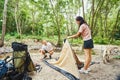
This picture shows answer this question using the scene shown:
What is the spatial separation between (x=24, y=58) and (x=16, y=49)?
1.05ft

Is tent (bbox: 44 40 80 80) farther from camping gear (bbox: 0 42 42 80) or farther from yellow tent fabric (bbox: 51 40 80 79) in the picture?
camping gear (bbox: 0 42 42 80)

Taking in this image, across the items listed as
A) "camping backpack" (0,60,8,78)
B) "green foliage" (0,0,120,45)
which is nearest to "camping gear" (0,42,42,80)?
"camping backpack" (0,60,8,78)

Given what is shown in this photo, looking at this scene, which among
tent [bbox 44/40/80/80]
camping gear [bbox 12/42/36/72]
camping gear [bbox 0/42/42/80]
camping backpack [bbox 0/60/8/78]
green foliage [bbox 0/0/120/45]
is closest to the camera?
camping backpack [bbox 0/60/8/78]

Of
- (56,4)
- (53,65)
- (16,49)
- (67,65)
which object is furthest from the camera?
(56,4)

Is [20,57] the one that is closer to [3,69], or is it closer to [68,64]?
[3,69]

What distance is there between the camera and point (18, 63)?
559cm

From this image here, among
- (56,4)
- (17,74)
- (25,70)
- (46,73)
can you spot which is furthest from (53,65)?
(56,4)

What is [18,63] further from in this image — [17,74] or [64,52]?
[64,52]

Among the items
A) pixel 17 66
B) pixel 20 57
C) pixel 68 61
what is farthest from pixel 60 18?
pixel 17 66

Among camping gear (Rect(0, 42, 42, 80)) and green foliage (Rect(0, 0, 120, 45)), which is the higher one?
green foliage (Rect(0, 0, 120, 45))

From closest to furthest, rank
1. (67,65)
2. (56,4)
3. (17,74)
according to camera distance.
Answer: (17,74) < (67,65) < (56,4)

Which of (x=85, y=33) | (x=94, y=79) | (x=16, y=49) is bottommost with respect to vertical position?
(x=94, y=79)

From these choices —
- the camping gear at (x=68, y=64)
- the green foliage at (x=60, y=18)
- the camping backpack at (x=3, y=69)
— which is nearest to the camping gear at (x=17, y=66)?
the camping backpack at (x=3, y=69)

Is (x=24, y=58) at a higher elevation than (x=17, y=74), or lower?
higher
